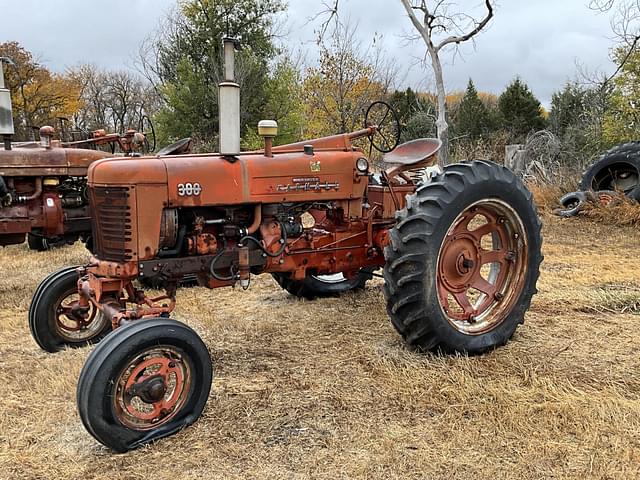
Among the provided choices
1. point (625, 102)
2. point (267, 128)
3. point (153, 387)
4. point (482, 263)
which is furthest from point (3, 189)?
point (625, 102)

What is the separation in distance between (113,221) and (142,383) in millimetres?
948

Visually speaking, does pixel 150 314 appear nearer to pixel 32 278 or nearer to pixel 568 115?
pixel 32 278

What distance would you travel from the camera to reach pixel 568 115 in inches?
872

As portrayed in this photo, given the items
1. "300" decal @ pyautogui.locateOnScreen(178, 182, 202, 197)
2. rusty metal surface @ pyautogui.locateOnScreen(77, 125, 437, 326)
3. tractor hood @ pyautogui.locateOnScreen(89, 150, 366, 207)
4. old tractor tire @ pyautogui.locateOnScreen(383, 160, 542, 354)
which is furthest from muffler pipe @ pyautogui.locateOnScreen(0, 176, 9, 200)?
old tractor tire @ pyautogui.locateOnScreen(383, 160, 542, 354)

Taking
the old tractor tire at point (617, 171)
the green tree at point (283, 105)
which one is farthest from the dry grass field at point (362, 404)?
the green tree at point (283, 105)

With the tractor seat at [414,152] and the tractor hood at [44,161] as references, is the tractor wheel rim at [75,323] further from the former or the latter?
the tractor seat at [414,152]

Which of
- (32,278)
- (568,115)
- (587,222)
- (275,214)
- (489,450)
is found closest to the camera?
(489,450)

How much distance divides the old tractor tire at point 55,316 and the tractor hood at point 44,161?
2.06m

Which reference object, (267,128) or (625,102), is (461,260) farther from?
(625,102)

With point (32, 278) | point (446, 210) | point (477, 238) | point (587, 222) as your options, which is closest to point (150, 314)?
point (446, 210)

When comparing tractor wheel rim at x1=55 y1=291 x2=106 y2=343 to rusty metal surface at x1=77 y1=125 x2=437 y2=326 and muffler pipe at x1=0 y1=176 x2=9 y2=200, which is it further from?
muffler pipe at x1=0 y1=176 x2=9 y2=200

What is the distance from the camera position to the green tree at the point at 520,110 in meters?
23.7

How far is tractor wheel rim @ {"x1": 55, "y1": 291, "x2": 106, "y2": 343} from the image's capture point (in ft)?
13.1

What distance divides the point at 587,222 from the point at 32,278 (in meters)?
7.64
